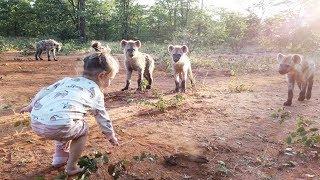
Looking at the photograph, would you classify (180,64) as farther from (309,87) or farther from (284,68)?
(309,87)

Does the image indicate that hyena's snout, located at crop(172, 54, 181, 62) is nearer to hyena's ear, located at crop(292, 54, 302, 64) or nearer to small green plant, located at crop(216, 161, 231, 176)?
hyena's ear, located at crop(292, 54, 302, 64)

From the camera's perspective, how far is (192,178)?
4.72 m

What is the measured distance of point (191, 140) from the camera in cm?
607

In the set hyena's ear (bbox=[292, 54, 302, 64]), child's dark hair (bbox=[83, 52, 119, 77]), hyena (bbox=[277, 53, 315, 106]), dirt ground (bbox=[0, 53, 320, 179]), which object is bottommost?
dirt ground (bbox=[0, 53, 320, 179])

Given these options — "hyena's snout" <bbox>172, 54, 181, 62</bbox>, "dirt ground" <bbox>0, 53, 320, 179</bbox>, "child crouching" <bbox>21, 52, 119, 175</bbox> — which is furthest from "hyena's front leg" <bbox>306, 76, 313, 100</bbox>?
"child crouching" <bbox>21, 52, 119, 175</bbox>

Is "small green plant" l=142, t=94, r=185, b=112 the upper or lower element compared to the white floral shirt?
lower

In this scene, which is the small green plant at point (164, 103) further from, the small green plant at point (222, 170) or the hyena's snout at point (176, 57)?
the hyena's snout at point (176, 57)

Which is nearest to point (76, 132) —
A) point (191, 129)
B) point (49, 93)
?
point (49, 93)

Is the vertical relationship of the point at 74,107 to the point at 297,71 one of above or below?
above

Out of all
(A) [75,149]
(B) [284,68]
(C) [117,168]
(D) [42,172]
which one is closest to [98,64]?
(A) [75,149]

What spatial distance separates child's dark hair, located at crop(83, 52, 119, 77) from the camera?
4.35 meters

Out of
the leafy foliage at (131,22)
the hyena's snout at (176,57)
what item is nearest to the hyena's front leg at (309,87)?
the hyena's snout at (176,57)

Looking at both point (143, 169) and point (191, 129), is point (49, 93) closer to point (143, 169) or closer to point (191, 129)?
point (143, 169)

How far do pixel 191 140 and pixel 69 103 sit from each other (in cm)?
249
